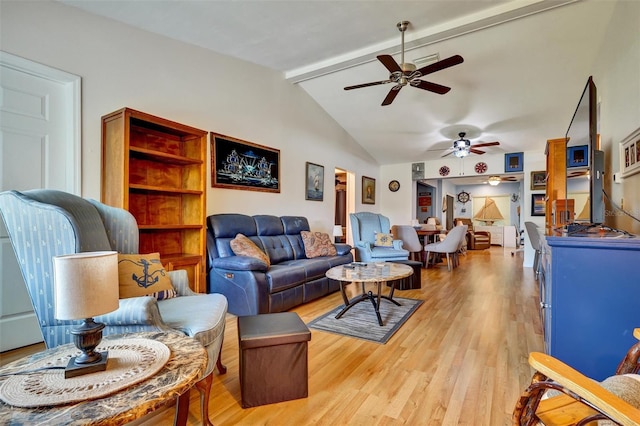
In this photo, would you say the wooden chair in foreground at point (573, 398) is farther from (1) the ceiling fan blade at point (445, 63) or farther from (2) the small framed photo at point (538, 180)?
(2) the small framed photo at point (538, 180)

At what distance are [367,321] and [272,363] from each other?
153 centimetres

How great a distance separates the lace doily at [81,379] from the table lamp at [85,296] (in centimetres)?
4

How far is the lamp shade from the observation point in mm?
906

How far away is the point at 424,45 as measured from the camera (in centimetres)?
367

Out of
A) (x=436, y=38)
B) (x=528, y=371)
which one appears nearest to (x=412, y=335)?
(x=528, y=371)

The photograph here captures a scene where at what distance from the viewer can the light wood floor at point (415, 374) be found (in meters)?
1.64

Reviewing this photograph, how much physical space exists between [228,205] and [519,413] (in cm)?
364

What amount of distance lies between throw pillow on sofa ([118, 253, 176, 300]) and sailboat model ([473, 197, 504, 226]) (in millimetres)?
11353

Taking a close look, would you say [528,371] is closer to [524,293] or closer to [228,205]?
[524,293]

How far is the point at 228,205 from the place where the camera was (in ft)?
13.1

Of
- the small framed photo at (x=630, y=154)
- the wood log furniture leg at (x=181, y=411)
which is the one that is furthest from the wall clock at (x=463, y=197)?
the wood log furniture leg at (x=181, y=411)

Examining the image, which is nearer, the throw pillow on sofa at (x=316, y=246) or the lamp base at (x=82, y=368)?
the lamp base at (x=82, y=368)

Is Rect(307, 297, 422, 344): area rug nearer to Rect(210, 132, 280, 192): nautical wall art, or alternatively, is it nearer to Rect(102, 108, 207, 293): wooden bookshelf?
Rect(102, 108, 207, 293): wooden bookshelf

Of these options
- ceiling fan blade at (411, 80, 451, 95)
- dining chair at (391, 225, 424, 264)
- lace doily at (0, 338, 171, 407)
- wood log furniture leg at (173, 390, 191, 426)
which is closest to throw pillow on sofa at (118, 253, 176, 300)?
lace doily at (0, 338, 171, 407)
